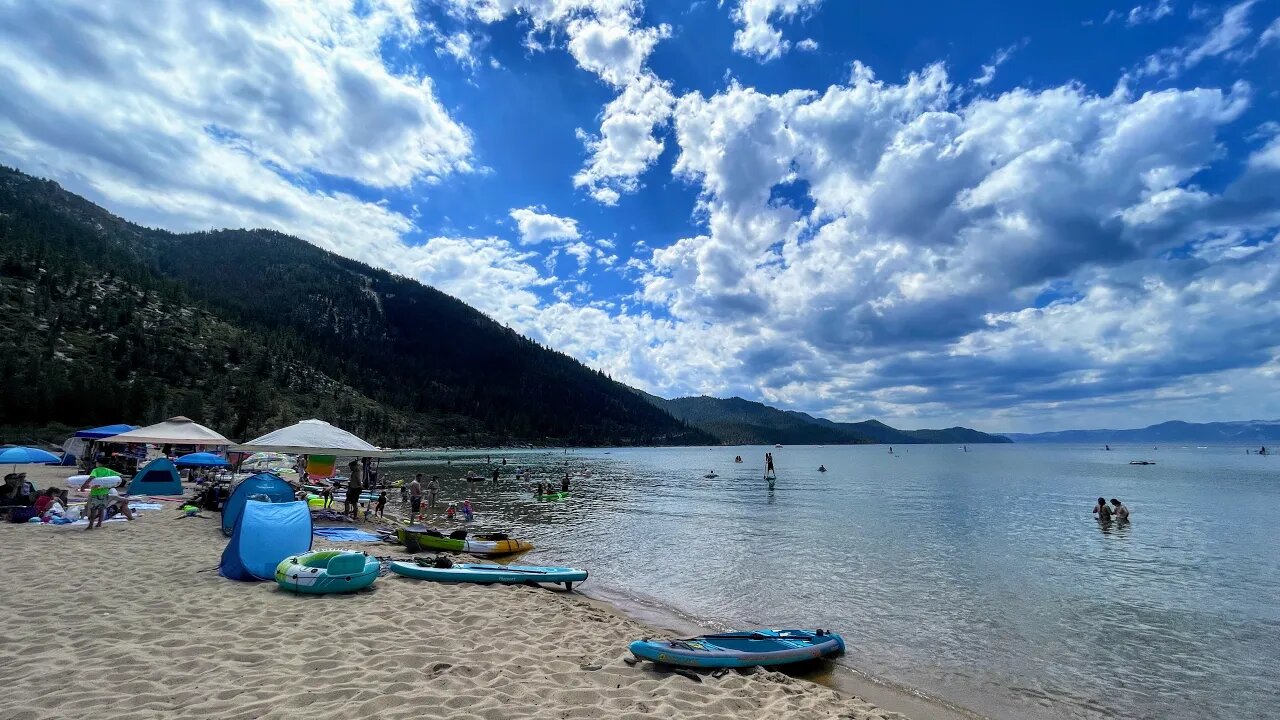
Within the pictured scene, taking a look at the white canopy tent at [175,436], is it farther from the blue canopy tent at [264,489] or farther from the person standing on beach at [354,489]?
the blue canopy tent at [264,489]

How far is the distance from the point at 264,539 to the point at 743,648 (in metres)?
10.2

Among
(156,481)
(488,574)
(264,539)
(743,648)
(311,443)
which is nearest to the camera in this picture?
(743,648)

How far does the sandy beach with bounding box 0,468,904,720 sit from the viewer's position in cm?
581

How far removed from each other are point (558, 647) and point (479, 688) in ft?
8.40

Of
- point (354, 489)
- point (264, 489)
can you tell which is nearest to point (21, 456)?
point (354, 489)

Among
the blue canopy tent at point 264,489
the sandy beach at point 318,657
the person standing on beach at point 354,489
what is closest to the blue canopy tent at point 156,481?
the person standing on beach at point 354,489

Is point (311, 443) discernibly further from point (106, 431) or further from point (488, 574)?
point (106, 431)

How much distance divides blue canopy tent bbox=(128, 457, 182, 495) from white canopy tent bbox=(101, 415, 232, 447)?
3432mm

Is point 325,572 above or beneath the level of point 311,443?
beneath

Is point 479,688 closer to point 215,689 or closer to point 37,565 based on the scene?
point 215,689

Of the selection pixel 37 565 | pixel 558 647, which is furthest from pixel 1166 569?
pixel 37 565

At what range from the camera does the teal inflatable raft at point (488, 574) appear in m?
13.2

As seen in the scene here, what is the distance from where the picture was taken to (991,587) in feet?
54.1

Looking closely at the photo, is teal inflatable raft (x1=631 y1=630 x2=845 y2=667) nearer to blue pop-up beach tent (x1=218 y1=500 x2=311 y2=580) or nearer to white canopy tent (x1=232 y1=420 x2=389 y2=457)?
blue pop-up beach tent (x1=218 y1=500 x2=311 y2=580)
